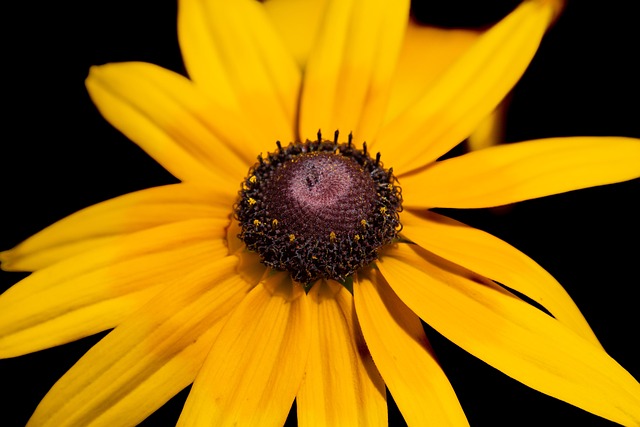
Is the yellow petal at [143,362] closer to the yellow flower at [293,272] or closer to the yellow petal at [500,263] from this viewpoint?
the yellow flower at [293,272]

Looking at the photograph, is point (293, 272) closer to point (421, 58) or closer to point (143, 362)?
point (143, 362)

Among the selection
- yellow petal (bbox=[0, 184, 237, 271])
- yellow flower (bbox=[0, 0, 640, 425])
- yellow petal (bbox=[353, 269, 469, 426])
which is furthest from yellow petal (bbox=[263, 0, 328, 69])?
yellow petal (bbox=[353, 269, 469, 426])

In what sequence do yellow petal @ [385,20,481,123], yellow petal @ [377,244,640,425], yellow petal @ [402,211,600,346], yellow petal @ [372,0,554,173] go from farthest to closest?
yellow petal @ [385,20,481,123], yellow petal @ [372,0,554,173], yellow petal @ [402,211,600,346], yellow petal @ [377,244,640,425]

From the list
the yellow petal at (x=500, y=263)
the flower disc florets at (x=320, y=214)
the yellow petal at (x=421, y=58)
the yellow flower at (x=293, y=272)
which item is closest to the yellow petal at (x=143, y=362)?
the yellow flower at (x=293, y=272)

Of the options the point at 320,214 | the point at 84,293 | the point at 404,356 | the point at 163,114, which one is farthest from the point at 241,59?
the point at 404,356

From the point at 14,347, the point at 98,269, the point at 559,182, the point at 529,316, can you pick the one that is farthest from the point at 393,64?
the point at 14,347

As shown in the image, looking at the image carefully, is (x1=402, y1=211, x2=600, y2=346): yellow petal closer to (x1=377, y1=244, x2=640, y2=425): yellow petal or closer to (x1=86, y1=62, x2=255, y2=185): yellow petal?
(x1=377, y1=244, x2=640, y2=425): yellow petal
